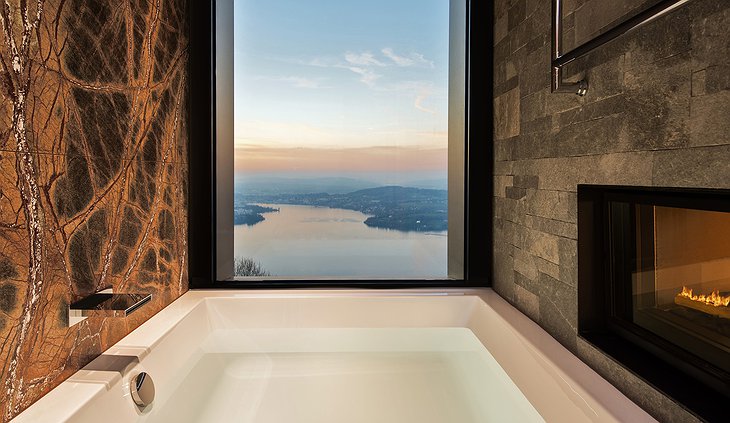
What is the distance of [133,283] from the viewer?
181cm

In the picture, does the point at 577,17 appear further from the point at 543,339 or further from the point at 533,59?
the point at 543,339

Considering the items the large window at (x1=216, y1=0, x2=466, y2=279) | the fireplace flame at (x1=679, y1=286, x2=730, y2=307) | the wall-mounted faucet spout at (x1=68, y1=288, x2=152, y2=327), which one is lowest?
the wall-mounted faucet spout at (x1=68, y1=288, x2=152, y2=327)

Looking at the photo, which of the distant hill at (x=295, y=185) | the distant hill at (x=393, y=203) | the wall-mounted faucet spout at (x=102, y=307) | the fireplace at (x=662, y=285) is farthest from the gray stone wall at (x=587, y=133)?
the wall-mounted faucet spout at (x=102, y=307)

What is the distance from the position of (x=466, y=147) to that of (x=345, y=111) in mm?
668

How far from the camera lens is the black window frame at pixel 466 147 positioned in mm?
2455

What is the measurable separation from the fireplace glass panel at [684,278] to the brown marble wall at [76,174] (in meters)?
1.58

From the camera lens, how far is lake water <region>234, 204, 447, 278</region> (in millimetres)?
2629

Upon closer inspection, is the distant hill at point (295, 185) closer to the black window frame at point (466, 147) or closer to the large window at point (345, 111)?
the large window at point (345, 111)

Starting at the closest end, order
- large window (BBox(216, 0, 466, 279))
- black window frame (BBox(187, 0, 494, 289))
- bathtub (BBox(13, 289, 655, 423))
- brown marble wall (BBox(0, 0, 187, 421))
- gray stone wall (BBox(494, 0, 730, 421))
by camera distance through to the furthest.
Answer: gray stone wall (BBox(494, 0, 730, 421))
brown marble wall (BBox(0, 0, 187, 421))
bathtub (BBox(13, 289, 655, 423))
black window frame (BBox(187, 0, 494, 289))
large window (BBox(216, 0, 466, 279))

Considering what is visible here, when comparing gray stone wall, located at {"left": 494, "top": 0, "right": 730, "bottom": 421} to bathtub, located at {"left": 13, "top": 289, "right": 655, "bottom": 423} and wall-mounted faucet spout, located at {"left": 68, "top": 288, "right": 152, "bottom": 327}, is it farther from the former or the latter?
wall-mounted faucet spout, located at {"left": 68, "top": 288, "right": 152, "bottom": 327}

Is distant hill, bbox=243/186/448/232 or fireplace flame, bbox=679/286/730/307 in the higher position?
distant hill, bbox=243/186/448/232

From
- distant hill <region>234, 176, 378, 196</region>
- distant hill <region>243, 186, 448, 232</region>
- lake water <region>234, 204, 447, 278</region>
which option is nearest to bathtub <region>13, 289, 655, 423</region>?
lake water <region>234, 204, 447, 278</region>

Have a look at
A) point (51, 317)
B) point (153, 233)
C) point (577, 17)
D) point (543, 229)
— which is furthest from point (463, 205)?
point (51, 317)

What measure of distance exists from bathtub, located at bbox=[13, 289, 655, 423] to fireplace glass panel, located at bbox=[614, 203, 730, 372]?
0.21m
